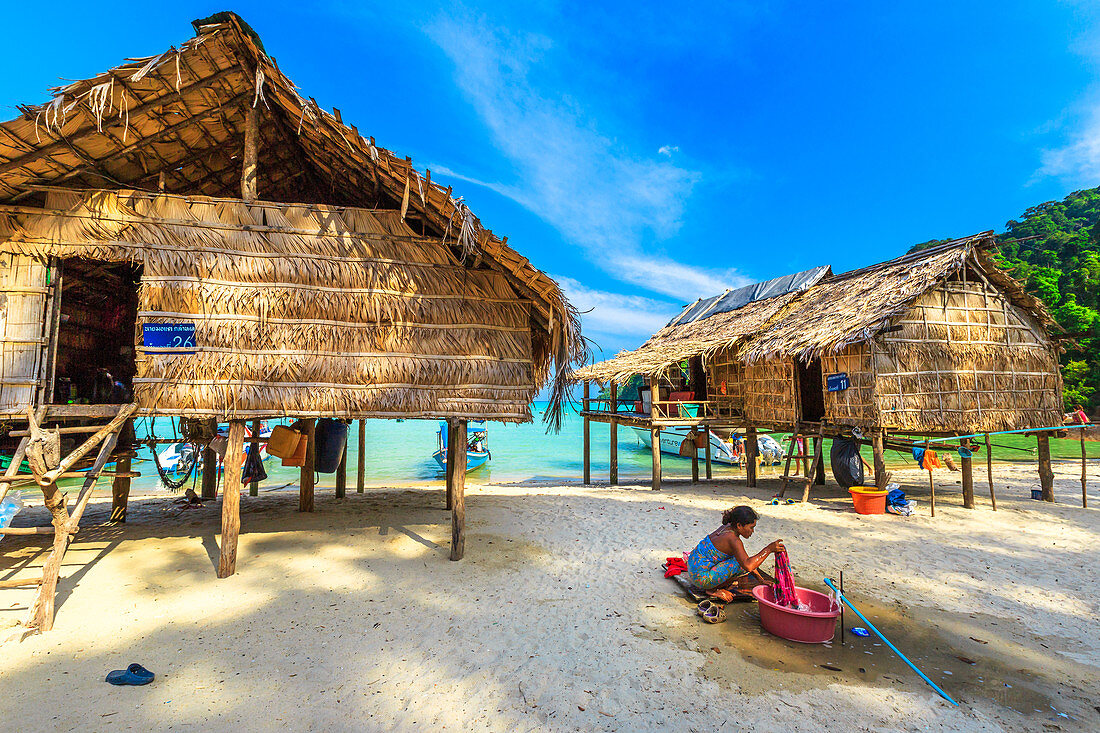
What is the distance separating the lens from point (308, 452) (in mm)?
9188

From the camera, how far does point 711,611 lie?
479 cm

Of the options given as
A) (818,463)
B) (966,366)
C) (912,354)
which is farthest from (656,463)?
(966,366)

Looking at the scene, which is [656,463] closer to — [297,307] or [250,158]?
[297,307]

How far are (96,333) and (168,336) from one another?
4892 mm

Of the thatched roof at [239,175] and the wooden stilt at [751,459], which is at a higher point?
the thatched roof at [239,175]

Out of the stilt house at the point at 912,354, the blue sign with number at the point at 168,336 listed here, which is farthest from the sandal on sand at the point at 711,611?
the stilt house at the point at 912,354

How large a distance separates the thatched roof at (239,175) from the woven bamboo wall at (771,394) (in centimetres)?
798

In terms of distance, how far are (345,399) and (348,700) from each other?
364 centimetres

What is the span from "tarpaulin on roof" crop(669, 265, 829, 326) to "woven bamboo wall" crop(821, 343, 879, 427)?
5198mm

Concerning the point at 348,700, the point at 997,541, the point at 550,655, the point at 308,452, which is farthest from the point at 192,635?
the point at 997,541

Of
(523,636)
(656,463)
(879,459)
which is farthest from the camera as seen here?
(656,463)

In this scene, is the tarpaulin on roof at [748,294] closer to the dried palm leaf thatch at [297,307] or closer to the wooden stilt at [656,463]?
the wooden stilt at [656,463]

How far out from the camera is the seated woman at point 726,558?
16.0 feet

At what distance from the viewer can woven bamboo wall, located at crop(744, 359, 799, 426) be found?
483 inches
